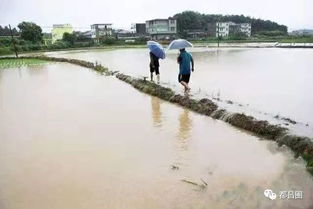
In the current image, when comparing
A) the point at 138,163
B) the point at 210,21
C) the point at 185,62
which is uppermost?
the point at 210,21

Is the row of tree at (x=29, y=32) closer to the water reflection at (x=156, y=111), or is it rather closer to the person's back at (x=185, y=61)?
the water reflection at (x=156, y=111)

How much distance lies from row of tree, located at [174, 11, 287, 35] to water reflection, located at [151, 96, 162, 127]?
61.0 metres

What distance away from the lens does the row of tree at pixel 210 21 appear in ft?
230

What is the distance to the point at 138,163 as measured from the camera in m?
4.93

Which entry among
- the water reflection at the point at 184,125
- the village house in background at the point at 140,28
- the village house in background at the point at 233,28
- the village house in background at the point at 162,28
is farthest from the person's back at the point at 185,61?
the village house in background at the point at 140,28

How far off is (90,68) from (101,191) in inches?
613

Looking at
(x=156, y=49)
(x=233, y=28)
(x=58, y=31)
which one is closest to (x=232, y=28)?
(x=233, y=28)

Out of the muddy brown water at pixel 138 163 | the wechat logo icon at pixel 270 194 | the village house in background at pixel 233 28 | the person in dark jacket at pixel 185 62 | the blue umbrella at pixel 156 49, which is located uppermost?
Answer: the village house in background at pixel 233 28

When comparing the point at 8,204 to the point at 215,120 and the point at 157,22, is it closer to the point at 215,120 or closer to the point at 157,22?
the point at 215,120

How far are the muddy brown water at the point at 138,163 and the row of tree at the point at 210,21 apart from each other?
63154 mm

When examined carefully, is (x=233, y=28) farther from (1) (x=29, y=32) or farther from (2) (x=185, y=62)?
(2) (x=185, y=62)

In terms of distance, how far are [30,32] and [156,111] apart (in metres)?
45.9

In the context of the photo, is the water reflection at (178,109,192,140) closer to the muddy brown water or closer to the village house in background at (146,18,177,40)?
the muddy brown water

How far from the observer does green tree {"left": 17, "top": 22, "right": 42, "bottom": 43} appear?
160 feet
